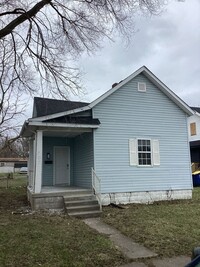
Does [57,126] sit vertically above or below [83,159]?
above

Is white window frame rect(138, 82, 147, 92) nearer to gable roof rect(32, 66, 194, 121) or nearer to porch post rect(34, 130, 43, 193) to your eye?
gable roof rect(32, 66, 194, 121)

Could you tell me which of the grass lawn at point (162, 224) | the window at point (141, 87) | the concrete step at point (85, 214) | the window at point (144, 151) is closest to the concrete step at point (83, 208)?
the concrete step at point (85, 214)

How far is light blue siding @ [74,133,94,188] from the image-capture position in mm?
12289

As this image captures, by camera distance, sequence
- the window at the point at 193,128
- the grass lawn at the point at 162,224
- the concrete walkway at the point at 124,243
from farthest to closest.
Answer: the window at the point at 193,128 < the grass lawn at the point at 162,224 < the concrete walkway at the point at 124,243

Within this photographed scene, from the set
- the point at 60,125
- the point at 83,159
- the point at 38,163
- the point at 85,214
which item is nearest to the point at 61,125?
the point at 60,125

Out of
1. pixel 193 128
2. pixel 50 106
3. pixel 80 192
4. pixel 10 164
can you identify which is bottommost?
pixel 80 192

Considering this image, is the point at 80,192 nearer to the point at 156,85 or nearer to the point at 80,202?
the point at 80,202

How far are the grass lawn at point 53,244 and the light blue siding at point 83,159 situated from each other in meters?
3.64

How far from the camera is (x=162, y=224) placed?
27.3 ft

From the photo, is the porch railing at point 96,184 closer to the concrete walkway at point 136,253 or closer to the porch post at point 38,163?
the porch post at point 38,163

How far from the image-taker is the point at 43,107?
1511cm

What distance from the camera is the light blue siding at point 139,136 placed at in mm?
12062

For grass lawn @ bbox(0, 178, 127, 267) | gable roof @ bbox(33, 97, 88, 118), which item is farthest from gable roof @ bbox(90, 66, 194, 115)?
grass lawn @ bbox(0, 178, 127, 267)

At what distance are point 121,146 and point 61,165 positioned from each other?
3.85 m
